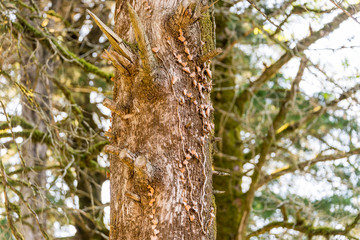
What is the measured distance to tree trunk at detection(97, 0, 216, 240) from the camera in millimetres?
1561

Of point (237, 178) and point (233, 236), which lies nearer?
point (233, 236)

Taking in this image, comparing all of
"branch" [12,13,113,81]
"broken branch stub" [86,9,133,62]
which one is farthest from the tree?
"broken branch stub" [86,9,133,62]

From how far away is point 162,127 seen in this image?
1.65 meters

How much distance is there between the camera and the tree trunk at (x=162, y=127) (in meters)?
1.56

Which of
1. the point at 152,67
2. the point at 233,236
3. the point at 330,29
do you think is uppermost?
the point at 330,29

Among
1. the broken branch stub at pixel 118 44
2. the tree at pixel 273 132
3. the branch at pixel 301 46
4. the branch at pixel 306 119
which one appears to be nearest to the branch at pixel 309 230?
the tree at pixel 273 132

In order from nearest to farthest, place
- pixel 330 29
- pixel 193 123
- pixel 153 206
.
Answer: pixel 153 206, pixel 193 123, pixel 330 29

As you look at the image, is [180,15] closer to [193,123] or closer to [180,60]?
[180,60]

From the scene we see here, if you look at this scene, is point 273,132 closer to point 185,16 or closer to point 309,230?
point 309,230

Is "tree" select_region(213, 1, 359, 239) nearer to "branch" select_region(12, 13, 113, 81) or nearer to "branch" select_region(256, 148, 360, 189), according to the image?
"branch" select_region(256, 148, 360, 189)

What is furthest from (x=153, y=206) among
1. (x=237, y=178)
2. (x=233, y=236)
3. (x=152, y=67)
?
(x=237, y=178)

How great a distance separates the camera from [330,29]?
12.9 ft

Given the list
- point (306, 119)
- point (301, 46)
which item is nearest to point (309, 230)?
point (306, 119)

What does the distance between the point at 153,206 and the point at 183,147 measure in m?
0.26
